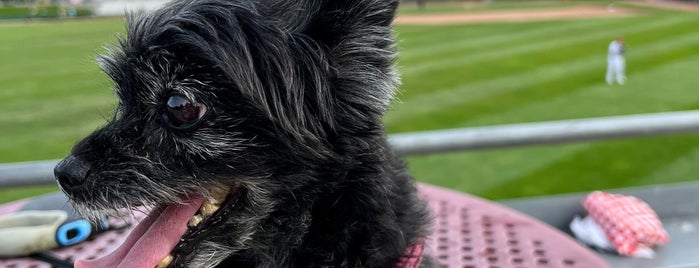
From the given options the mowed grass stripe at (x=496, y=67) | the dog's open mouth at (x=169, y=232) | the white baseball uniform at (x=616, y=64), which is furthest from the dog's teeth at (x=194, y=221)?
the white baseball uniform at (x=616, y=64)

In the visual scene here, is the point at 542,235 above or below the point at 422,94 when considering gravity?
above

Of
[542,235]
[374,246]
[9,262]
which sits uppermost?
[374,246]

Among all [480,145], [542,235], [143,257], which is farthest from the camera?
[480,145]

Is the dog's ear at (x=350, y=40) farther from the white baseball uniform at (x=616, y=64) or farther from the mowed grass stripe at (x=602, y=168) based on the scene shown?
the white baseball uniform at (x=616, y=64)

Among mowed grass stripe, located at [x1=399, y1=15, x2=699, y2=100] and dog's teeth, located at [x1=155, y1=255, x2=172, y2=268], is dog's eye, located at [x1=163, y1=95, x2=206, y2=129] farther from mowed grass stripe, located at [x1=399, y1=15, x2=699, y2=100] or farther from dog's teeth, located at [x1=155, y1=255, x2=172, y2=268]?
mowed grass stripe, located at [x1=399, y1=15, x2=699, y2=100]

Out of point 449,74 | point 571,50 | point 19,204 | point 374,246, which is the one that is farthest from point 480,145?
point 571,50

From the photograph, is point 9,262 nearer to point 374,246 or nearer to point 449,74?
point 374,246

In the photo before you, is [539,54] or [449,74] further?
[539,54]
